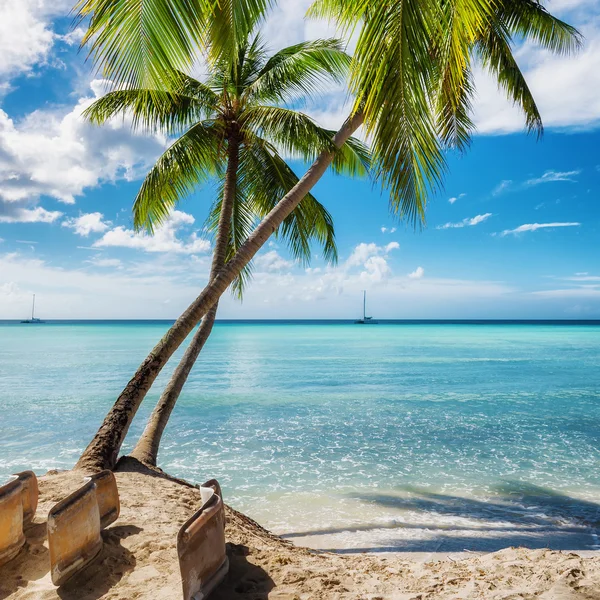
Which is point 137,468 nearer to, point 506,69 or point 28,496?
point 28,496

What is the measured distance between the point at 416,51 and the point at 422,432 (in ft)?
32.0

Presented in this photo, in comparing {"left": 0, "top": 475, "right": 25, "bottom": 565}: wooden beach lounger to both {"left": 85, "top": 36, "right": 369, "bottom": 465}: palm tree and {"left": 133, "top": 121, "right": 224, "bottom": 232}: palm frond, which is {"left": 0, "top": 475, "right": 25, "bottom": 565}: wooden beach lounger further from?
{"left": 133, "top": 121, "right": 224, "bottom": 232}: palm frond

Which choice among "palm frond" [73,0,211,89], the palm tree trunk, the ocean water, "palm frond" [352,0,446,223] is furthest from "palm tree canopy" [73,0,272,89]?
the ocean water

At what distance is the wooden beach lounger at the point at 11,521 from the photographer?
3457mm

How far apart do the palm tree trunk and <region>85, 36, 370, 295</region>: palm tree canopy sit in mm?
606

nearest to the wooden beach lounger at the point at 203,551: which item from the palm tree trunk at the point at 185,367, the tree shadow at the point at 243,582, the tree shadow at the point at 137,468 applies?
the tree shadow at the point at 243,582

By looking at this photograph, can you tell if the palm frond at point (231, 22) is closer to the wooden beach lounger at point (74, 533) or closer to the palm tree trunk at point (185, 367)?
the palm tree trunk at point (185, 367)

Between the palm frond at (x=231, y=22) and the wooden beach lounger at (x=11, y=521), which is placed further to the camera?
the palm frond at (x=231, y=22)

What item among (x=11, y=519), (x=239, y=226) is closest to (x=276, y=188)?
(x=239, y=226)

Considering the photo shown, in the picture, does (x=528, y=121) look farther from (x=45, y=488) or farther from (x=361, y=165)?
(x=45, y=488)

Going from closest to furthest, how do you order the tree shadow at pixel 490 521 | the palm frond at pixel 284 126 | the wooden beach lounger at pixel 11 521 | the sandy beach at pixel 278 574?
1. the sandy beach at pixel 278 574
2. the wooden beach lounger at pixel 11 521
3. the tree shadow at pixel 490 521
4. the palm frond at pixel 284 126

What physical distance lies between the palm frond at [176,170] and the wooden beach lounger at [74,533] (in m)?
6.18

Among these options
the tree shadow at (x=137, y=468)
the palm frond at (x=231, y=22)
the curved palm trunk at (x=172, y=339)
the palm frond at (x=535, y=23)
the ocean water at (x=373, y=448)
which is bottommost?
the ocean water at (x=373, y=448)

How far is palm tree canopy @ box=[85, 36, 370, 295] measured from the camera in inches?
326
